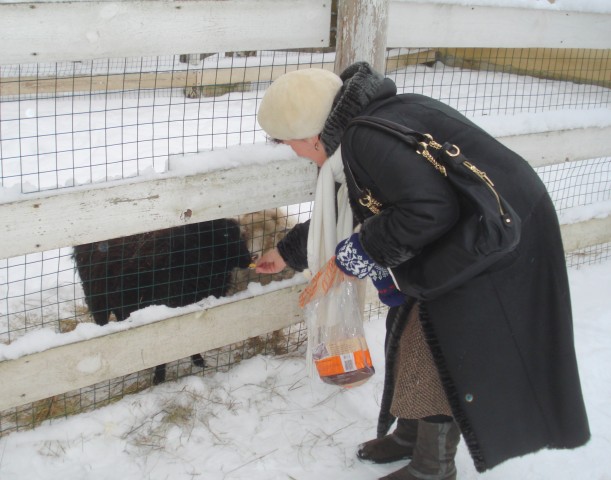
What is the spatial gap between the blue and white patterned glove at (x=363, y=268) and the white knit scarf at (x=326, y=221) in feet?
0.69

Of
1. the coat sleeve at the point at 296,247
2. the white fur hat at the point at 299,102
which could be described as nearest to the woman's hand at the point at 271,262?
the coat sleeve at the point at 296,247

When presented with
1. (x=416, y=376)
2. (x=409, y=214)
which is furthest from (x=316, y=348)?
(x=409, y=214)

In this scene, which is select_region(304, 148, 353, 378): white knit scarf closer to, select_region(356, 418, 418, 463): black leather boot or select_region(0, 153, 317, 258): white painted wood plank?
select_region(0, 153, 317, 258): white painted wood plank

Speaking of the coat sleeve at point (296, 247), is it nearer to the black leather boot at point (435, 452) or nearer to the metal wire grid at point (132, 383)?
the black leather boot at point (435, 452)

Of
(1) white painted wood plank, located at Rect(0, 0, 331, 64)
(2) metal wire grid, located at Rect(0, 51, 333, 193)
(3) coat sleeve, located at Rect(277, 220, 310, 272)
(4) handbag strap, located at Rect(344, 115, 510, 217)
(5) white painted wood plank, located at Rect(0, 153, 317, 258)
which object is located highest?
(1) white painted wood plank, located at Rect(0, 0, 331, 64)

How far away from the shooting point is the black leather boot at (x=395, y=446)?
8.42ft

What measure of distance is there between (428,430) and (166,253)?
5.25 feet

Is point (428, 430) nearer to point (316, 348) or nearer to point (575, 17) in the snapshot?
point (316, 348)

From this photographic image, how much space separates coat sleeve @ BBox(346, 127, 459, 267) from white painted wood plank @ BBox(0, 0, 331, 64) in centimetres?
89

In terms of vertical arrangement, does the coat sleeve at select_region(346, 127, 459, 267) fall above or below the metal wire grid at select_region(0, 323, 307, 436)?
above

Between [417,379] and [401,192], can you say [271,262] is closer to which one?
[417,379]

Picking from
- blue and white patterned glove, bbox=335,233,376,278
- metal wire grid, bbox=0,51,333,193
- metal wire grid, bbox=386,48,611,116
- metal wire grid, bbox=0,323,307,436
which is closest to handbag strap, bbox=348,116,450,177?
blue and white patterned glove, bbox=335,233,376,278

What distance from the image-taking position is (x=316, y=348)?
2.36 meters

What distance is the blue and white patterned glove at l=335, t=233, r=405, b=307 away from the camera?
1.95m
